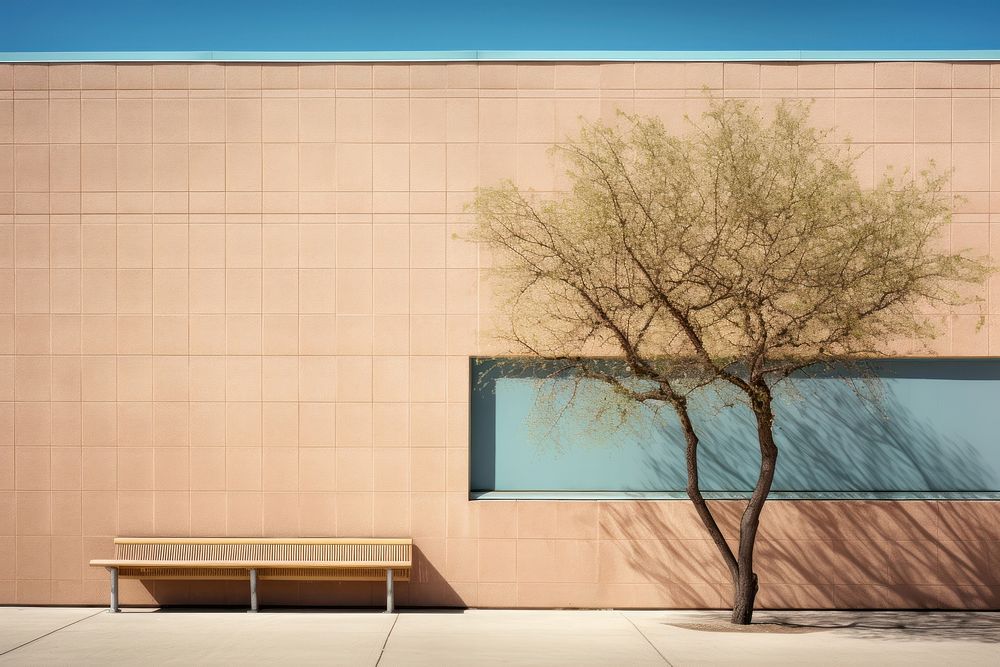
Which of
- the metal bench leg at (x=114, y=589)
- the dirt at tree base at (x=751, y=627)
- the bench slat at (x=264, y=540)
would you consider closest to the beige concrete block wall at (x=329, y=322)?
the bench slat at (x=264, y=540)

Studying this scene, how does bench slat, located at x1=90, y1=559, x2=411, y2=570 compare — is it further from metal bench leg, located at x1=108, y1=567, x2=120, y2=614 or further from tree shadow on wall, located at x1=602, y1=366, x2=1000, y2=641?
tree shadow on wall, located at x1=602, y1=366, x2=1000, y2=641

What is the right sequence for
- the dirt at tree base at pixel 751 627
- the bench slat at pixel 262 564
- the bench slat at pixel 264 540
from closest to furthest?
the dirt at tree base at pixel 751 627, the bench slat at pixel 262 564, the bench slat at pixel 264 540

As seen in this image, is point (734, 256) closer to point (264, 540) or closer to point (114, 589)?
point (264, 540)

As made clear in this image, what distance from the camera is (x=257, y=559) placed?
11664 millimetres

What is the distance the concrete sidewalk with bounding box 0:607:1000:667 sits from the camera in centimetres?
897

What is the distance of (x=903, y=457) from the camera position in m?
12.3

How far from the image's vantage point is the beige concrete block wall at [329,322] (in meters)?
12.0

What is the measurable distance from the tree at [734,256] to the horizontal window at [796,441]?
161 centimetres

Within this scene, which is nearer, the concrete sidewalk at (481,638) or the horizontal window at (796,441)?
the concrete sidewalk at (481,638)

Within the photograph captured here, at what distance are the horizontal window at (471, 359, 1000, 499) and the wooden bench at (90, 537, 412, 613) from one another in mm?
1517

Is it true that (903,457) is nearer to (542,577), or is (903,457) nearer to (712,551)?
(712,551)

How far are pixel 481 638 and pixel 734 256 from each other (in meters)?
4.75

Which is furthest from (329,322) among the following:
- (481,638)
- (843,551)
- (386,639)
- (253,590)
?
(843,551)

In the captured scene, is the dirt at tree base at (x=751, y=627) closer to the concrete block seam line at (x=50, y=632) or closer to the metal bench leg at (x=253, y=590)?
the metal bench leg at (x=253, y=590)
